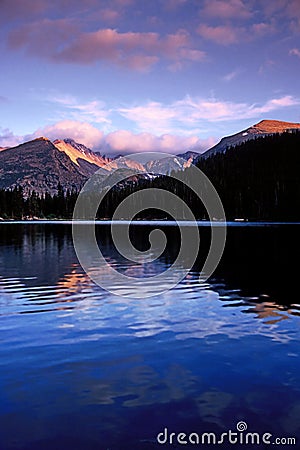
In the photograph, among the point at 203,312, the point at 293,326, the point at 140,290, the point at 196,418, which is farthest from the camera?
the point at 140,290

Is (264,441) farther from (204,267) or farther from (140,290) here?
(204,267)

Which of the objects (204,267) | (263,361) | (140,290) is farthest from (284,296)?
(204,267)

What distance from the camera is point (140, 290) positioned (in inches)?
1447

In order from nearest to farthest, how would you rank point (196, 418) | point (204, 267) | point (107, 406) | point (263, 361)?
point (196, 418) < point (107, 406) < point (263, 361) < point (204, 267)

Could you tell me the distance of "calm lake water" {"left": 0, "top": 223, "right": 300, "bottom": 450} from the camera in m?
12.2

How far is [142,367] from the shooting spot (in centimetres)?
1725

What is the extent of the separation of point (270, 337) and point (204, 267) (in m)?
31.7
